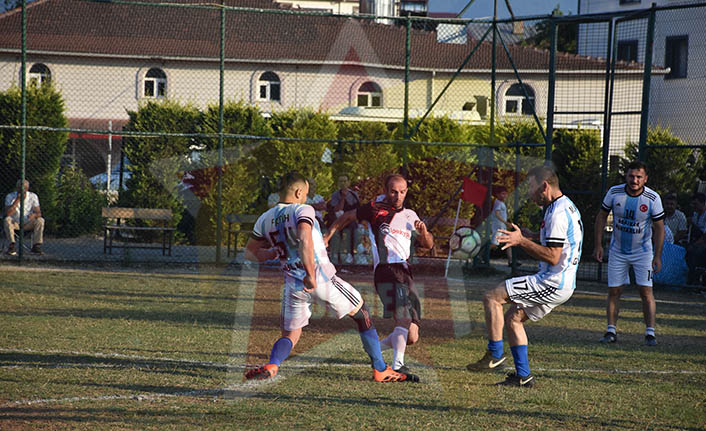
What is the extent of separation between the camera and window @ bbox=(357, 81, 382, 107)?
32.9 metres

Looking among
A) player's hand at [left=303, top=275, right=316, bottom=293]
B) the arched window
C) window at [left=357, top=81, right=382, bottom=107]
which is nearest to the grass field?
player's hand at [left=303, top=275, right=316, bottom=293]

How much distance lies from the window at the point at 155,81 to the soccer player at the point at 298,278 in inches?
1033

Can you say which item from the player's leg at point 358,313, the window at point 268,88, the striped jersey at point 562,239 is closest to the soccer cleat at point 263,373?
the player's leg at point 358,313

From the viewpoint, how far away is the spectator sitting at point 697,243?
14.6 m

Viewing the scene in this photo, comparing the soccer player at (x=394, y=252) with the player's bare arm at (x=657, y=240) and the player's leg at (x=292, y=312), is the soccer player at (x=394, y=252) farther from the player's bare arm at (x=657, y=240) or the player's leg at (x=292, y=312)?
the player's bare arm at (x=657, y=240)

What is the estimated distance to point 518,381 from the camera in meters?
7.05

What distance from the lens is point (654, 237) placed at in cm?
980

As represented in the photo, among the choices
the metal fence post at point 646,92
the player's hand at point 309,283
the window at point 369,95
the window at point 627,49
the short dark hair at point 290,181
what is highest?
the window at point 627,49

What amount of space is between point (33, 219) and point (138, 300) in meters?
5.67

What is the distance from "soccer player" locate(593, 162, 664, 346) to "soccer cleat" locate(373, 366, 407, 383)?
142 inches

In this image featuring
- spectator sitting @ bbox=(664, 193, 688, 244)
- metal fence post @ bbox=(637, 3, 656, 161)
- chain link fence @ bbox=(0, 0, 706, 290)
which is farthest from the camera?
chain link fence @ bbox=(0, 0, 706, 290)

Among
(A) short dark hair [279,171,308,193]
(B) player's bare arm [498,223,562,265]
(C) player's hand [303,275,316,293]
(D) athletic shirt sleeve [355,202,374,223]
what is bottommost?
(C) player's hand [303,275,316,293]

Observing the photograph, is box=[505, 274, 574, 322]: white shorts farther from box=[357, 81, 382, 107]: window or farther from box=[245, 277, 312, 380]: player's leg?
box=[357, 81, 382, 107]: window

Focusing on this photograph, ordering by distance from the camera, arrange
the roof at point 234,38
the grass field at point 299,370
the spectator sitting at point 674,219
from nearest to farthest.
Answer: the grass field at point 299,370 < the spectator sitting at point 674,219 < the roof at point 234,38
